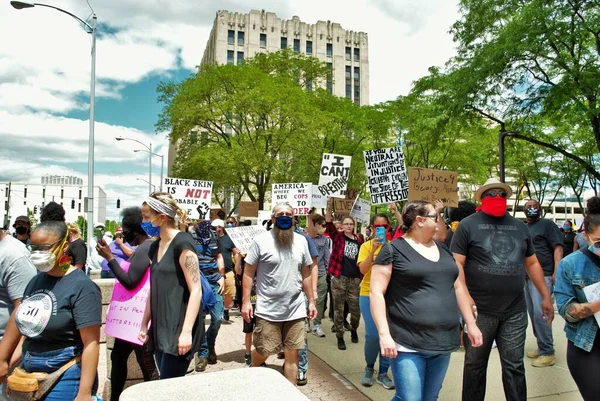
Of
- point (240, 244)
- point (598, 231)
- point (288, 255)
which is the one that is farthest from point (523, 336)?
point (240, 244)

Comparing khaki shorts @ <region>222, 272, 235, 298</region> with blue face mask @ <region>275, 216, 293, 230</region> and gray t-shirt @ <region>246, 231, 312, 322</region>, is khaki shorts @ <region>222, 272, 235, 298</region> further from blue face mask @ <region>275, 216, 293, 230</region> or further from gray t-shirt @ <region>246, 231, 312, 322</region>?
blue face mask @ <region>275, 216, 293, 230</region>

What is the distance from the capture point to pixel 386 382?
16.9 feet

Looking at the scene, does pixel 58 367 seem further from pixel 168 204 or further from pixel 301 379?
pixel 301 379

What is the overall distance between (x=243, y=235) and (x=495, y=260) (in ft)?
13.8

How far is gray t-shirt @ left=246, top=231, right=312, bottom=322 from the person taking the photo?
4.52 m

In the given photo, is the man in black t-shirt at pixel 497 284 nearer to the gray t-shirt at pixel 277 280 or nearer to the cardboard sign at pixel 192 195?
the gray t-shirt at pixel 277 280

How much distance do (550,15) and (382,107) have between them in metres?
16.0

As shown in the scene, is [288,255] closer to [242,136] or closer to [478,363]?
[478,363]

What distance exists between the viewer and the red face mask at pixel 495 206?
13.3 ft

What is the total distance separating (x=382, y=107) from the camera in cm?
2855

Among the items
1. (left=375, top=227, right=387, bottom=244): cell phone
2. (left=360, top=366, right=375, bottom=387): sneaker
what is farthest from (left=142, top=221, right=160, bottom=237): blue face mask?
(left=360, top=366, right=375, bottom=387): sneaker

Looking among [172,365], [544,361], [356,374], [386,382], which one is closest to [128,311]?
[172,365]

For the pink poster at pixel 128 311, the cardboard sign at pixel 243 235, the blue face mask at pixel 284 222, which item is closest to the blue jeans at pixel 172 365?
the pink poster at pixel 128 311

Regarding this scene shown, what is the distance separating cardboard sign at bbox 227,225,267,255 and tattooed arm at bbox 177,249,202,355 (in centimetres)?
Answer: 355
